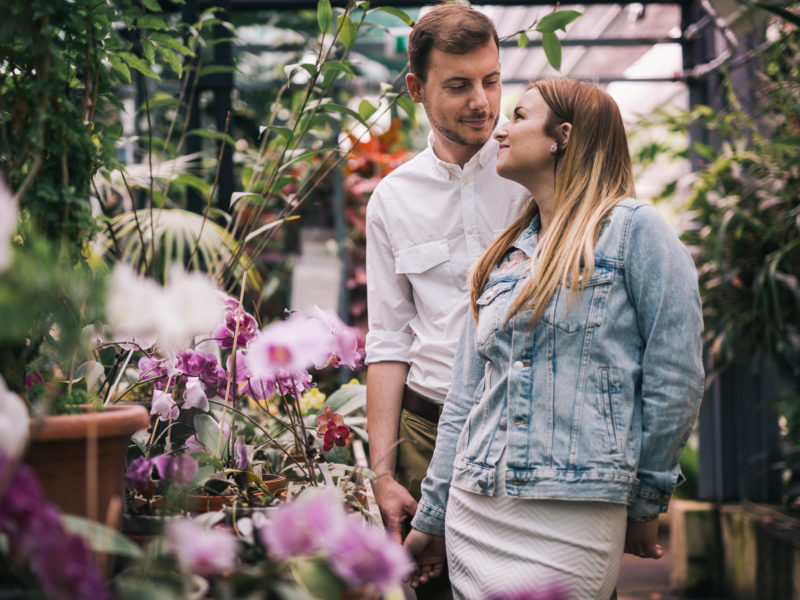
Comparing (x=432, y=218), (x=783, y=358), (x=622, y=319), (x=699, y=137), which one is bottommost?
(x=783, y=358)

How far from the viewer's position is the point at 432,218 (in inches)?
70.8

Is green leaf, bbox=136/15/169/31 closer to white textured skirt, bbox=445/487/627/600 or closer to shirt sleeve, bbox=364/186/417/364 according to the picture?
shirt sleeve, bbox=364/186/417/364

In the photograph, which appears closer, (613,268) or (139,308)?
(139,308)

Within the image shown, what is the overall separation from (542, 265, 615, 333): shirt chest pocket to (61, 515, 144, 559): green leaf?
2.80 ft

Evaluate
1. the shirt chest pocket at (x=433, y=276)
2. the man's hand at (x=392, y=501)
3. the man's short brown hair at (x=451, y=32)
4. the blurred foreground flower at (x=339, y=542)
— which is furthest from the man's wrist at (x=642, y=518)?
the man's short brown hair at (x=451, y=32)

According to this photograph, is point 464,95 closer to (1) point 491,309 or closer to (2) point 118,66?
(1) point 491,309

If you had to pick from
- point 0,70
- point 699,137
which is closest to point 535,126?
point 0,70

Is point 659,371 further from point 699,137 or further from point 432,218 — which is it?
point 699,137

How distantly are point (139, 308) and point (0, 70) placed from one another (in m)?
0.54

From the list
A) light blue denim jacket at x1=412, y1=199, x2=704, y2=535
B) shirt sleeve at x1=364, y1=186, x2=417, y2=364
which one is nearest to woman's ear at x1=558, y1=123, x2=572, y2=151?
light blue denim jacket at x1=412, y1=199, x2=704, y2=535

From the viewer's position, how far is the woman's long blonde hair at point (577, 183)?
1320mm

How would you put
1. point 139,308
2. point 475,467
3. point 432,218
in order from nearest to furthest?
point 139,308
point 475,467
point 432,218

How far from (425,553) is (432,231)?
2.34ft

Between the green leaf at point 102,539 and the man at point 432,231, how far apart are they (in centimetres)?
109
